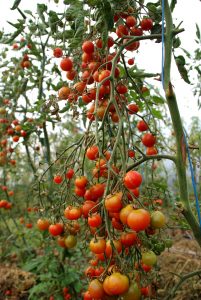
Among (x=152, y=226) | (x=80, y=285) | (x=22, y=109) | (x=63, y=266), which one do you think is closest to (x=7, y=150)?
(x=22, y=109)

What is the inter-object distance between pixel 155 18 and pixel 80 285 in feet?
6.57

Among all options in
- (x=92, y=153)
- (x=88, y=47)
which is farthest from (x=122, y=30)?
(x=92, y=153)

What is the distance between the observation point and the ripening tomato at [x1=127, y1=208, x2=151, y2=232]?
83cm

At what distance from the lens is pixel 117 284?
0.82 meters

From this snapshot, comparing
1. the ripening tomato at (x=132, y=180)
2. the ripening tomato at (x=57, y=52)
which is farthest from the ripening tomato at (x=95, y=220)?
the ripening tomato at (x=57, y=52)

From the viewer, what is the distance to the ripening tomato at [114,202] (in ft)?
2.79

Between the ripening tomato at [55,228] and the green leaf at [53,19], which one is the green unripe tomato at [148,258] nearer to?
the ripening tomato at [55,228]

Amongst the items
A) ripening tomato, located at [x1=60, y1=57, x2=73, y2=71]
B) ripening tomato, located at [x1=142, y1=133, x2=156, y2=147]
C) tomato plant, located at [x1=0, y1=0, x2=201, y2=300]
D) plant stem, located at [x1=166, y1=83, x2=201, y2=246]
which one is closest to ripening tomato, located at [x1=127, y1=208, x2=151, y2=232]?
tomato plant, located at [x1=0, y1=0, x2=201, y2=300]

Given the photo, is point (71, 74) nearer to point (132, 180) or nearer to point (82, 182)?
point (82, 182)

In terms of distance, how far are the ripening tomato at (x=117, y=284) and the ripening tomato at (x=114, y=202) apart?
→ 15 cm

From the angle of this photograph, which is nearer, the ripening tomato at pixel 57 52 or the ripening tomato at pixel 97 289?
the ripening tomato at pixel 97 289

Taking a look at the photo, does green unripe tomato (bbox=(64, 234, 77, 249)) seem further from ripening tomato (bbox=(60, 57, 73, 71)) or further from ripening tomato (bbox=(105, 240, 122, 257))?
ripening tomato (bbox=(60, 57, 73, 71))

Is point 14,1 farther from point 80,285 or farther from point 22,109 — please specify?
point 80,285

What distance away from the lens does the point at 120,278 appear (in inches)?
32.6
